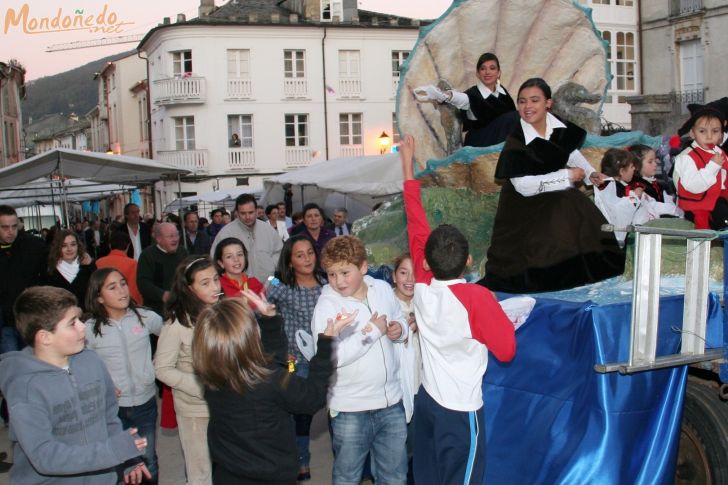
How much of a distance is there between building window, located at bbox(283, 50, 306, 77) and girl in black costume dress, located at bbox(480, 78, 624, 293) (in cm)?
3552

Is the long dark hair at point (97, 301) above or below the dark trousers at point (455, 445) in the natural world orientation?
above

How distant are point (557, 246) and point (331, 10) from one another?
37710mm

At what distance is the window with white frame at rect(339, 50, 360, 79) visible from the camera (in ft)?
131

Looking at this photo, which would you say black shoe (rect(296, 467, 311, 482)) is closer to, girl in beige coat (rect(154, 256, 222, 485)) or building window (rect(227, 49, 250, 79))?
girl in beige coat (rect(154, 256, 222, 485))

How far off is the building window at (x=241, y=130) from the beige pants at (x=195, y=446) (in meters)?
34.8

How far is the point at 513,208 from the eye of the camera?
205 inches

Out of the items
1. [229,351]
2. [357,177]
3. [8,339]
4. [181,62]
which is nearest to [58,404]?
[229,351]

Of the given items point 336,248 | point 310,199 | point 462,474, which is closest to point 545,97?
point 336,248

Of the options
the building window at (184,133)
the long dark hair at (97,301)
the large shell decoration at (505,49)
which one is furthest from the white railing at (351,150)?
the long dark hair at (97,301)

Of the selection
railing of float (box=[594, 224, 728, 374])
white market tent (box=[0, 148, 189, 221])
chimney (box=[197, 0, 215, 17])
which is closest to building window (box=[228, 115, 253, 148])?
chimney (box=[197, 0, 215, 17])

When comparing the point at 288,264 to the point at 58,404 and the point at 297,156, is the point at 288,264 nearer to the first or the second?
the point at 58,404

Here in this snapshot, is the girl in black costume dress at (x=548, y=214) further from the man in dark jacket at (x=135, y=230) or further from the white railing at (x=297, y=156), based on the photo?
the white railing at (x=297, y=156)

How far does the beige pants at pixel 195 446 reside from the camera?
17.5ft

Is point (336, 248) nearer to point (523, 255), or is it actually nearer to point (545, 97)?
point (523, 255)
